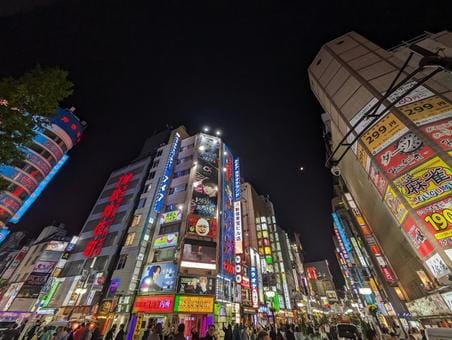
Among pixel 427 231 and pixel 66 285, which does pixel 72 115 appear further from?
pixel 427 231

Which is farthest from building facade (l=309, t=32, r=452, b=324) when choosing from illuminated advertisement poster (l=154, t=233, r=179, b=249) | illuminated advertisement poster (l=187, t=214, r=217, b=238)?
illuminated advertisement poster (l=154, t=233, r=179, b=249)

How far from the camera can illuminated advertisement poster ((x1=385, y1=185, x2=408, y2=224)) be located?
31.7 feet

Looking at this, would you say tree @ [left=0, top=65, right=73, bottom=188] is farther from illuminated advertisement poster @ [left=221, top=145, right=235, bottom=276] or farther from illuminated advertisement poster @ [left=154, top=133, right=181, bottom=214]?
illuminated advertisement poster @ [left=221, top=145, right=235, bottom=276]

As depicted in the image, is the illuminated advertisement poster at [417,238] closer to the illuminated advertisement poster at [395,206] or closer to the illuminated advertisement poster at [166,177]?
the illuminated advertisement poster at [395,206]

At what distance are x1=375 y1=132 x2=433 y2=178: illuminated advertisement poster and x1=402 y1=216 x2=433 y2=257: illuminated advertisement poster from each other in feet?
8.10

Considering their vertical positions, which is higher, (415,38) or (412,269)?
(415,38)

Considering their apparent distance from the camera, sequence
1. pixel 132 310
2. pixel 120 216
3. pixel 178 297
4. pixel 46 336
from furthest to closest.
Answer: pixel 120 216
pixel 132 310
pixel 178 297
pixel 46 336

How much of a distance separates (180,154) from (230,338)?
3095cm

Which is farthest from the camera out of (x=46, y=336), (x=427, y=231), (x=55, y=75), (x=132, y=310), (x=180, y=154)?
(x=180, y=154)

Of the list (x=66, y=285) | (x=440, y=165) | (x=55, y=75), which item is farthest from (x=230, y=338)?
(x=66, y=285)

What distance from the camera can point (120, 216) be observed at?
31.6 metres

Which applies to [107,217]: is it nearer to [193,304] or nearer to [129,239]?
[129,239]

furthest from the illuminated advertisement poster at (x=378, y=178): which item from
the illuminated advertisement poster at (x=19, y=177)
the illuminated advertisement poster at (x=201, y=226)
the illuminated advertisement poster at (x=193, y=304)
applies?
the illuminated advertisement poster at (x=19, y=177)

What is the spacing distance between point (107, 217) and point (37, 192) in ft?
36.7
